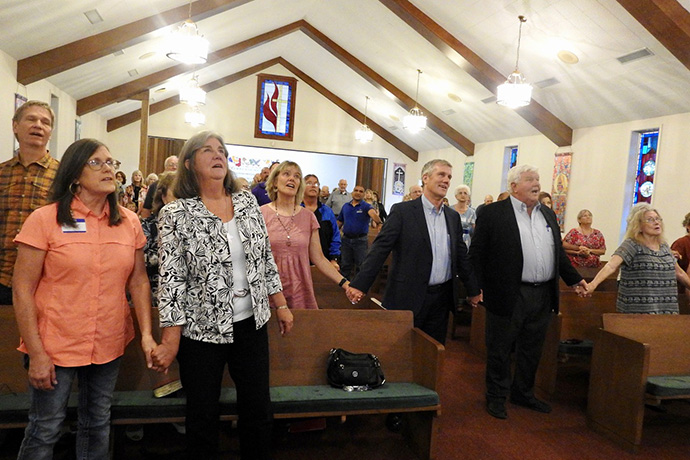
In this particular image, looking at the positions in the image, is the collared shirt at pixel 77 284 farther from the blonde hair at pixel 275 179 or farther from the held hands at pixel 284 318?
the blonde hair at pixel 275 179

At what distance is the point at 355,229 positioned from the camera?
6594mm

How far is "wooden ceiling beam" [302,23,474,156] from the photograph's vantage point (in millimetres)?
11227

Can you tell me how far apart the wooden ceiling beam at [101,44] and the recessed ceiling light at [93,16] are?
45 cm

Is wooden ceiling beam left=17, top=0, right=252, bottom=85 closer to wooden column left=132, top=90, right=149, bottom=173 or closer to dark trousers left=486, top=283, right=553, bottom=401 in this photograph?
wooden column left=132, top=90, right=149, bottom=173

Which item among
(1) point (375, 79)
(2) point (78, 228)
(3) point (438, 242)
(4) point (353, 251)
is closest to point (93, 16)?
(4) point (353, 251)

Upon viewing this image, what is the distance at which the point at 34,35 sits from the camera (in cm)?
623

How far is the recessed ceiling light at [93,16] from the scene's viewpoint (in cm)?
624

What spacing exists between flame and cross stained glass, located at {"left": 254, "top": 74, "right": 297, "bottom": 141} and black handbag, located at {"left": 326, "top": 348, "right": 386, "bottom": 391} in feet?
40.9

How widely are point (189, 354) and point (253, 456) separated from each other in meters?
0.52

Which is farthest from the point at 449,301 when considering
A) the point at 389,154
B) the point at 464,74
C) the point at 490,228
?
the point at 389,154

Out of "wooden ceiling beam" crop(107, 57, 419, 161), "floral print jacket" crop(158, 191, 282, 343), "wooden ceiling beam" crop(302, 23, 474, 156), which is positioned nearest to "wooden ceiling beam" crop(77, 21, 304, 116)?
"wooden ceiling beam" crop(302, 23, 474, 156)

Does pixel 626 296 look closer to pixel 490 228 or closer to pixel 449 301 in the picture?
pixel 490 228

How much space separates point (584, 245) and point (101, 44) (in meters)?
6.53

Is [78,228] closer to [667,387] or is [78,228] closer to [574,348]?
[667,387]
